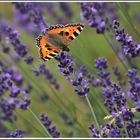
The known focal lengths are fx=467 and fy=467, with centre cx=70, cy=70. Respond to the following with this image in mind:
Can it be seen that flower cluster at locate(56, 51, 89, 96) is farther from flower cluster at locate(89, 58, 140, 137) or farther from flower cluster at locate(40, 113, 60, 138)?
flower cluster at locate(40, 113, 60, 138)

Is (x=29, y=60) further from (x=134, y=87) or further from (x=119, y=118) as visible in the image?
(x=119, y=118)

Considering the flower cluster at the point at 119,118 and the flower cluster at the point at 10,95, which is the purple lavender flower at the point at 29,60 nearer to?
the flower cluster at the point at 10,95

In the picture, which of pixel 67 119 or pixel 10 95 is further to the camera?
pixel 67 119

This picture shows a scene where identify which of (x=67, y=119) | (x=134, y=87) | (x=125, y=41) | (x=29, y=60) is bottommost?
(x=67, y=119)

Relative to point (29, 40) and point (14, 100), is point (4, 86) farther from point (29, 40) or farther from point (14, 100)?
point (29, 40)

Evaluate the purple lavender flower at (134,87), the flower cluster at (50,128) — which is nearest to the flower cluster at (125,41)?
the purple lavender flower at (134,87)

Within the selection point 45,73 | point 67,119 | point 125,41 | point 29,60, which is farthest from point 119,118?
point 67,119
